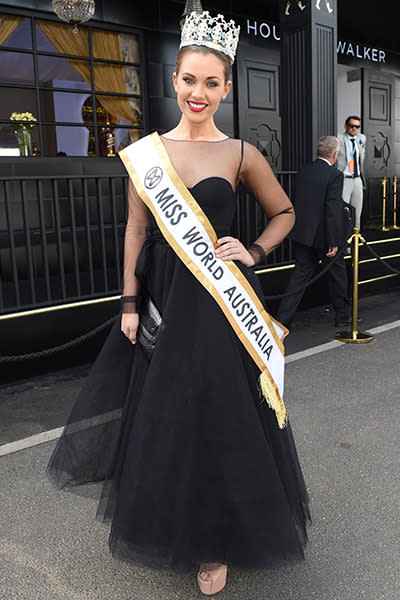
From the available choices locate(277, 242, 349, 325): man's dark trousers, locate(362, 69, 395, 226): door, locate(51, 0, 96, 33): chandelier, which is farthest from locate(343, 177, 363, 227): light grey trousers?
locate(51, 0, 96, 33): chandelier

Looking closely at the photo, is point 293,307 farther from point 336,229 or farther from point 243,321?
point 243,321

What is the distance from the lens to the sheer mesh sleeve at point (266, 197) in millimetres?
1956

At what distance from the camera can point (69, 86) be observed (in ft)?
22.9

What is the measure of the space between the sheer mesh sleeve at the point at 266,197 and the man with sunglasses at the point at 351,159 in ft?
21.9

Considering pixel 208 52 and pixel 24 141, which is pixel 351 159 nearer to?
pixel 24 141

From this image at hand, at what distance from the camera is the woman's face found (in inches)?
70.7

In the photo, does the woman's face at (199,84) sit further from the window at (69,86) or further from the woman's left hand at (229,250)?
the window at (69,86)

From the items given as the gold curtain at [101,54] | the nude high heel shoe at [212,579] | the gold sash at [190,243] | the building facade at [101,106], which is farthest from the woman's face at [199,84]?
the gold curtain at [101,54]

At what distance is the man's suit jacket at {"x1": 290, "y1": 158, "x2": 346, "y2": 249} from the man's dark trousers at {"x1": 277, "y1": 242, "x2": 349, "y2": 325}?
153mm

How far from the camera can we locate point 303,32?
6230 millimetres

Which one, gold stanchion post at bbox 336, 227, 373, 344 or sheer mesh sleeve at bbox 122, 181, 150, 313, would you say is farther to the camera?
gold stanchion post at bbox 336, 227, 373, 344

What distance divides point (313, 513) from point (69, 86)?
20.1 feet

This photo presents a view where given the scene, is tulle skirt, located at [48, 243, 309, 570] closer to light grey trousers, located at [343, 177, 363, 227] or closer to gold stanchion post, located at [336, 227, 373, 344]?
gold stanchion post, located at [336, 227, 373, 344]

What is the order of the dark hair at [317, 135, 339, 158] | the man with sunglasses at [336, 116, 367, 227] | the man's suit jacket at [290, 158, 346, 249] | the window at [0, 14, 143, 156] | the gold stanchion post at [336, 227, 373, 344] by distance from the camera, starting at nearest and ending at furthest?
the gold stanchion post at [336, 227, 373, 344], the man's suit jacket at [290, 158, 346, 249], the dark hair at [317, 135, 339, 158], the window at [0, 14, 143, 156], the man with sunglasses at [336, 116, 367, 227]
